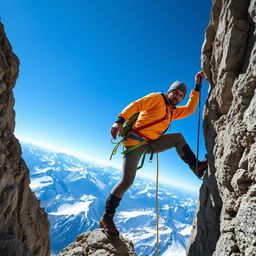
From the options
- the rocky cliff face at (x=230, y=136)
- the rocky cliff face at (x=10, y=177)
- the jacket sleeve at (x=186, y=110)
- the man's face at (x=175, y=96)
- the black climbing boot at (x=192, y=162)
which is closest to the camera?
the rocky cliff face at (x=230, y=136)

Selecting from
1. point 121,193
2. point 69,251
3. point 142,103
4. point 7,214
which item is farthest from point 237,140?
point 7,214

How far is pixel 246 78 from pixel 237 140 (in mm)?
1055

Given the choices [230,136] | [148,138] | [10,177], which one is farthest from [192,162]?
[10,177]

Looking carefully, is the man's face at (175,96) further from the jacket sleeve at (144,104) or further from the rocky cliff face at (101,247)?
the rocky cliff face at (101,247)

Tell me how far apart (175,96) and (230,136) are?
2.73 m

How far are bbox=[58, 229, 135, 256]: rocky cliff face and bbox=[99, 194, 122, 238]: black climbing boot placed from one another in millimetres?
227

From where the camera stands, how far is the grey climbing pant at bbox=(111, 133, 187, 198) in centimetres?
514

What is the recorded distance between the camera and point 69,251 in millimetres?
6215

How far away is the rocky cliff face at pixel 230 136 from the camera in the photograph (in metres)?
2.74

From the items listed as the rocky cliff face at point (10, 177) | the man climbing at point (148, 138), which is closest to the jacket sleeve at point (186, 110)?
the man climbing at point (148, 138)

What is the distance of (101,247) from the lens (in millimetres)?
5551

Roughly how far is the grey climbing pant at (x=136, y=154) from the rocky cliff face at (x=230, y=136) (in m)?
0.82

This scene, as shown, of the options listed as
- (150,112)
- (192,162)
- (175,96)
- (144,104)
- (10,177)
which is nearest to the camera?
(192,162)

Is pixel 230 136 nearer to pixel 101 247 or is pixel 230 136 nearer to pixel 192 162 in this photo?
pixel 192 162
